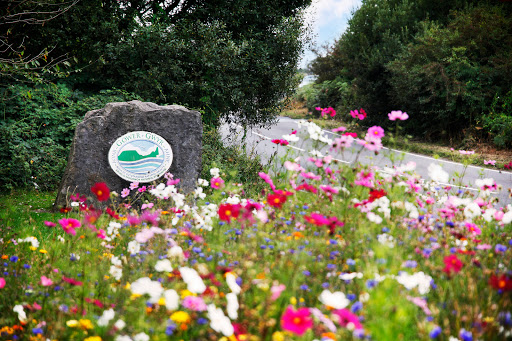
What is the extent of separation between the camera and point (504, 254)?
2402 mm

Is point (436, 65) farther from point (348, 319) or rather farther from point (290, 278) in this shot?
point (348, 319)

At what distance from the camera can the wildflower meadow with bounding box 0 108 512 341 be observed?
1.61 m

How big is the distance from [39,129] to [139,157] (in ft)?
10.5

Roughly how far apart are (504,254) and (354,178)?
101 centimetres

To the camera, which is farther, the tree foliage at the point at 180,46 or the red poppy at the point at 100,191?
the tree foliage at the point at 180,46

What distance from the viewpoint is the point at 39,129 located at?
7.50 m

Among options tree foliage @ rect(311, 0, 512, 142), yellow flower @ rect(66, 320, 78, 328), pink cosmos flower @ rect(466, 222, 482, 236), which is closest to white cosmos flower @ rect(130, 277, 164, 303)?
yellow flower @ rect(66, 320, 78, 328)

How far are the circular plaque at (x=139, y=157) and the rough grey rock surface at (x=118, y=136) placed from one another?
0.57ft

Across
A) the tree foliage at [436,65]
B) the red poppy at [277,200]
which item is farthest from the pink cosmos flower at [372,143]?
the tree foliage at [436,65]

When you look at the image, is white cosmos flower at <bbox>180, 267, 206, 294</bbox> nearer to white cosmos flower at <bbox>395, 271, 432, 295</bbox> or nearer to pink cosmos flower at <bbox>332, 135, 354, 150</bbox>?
white cosmos flower at <bbox>395, 271, 432, 295</bbox>

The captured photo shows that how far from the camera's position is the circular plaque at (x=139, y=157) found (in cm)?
550

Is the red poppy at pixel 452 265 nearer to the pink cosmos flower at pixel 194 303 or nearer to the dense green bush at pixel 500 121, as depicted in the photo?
the pink cosmos flower at pixel 194 303

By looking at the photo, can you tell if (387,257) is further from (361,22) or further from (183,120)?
(361,22)

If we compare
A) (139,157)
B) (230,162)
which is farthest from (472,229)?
(230,162)
